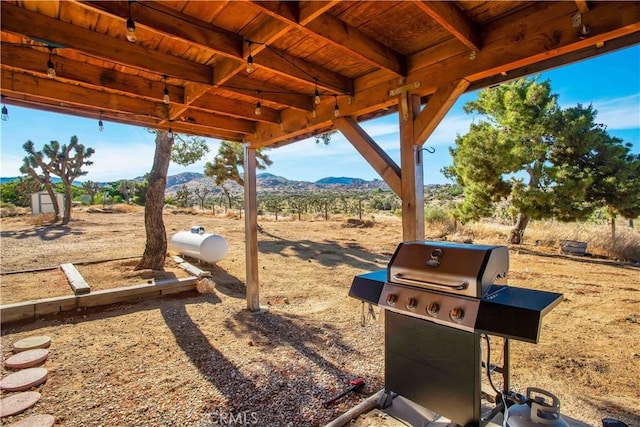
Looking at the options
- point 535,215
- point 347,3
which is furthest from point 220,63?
point 535,215

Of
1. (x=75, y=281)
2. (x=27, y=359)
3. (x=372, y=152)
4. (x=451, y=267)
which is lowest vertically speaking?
(x=27, y=359)

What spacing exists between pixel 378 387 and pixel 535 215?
7.21 meters

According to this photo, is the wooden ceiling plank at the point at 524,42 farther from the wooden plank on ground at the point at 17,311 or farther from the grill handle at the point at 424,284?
the wooden plank on ground at the point at 17,311

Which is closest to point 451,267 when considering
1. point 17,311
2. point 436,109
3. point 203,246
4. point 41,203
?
point 436,109

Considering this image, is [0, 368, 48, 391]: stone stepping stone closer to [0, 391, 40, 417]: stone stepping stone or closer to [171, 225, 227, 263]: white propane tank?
[0, 391, 40, 417]: stone stepping stone

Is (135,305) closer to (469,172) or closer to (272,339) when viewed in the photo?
(272,339)

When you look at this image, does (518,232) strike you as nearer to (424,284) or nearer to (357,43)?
(424,284)

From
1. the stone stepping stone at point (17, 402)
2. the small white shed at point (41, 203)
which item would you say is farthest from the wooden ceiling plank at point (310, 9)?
the small white shed at point (41, 203)

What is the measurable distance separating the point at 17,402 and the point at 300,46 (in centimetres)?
314

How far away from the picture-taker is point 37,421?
1.96 metres

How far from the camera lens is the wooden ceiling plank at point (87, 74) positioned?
2064 mm

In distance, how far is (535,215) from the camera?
7508mm

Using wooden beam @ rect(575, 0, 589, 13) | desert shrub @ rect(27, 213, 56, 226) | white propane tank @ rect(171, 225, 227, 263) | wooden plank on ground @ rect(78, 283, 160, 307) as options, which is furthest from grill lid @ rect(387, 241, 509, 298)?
desert shrub @ rect(27, 213, 56, 226)

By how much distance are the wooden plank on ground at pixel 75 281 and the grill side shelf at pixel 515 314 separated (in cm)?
470
